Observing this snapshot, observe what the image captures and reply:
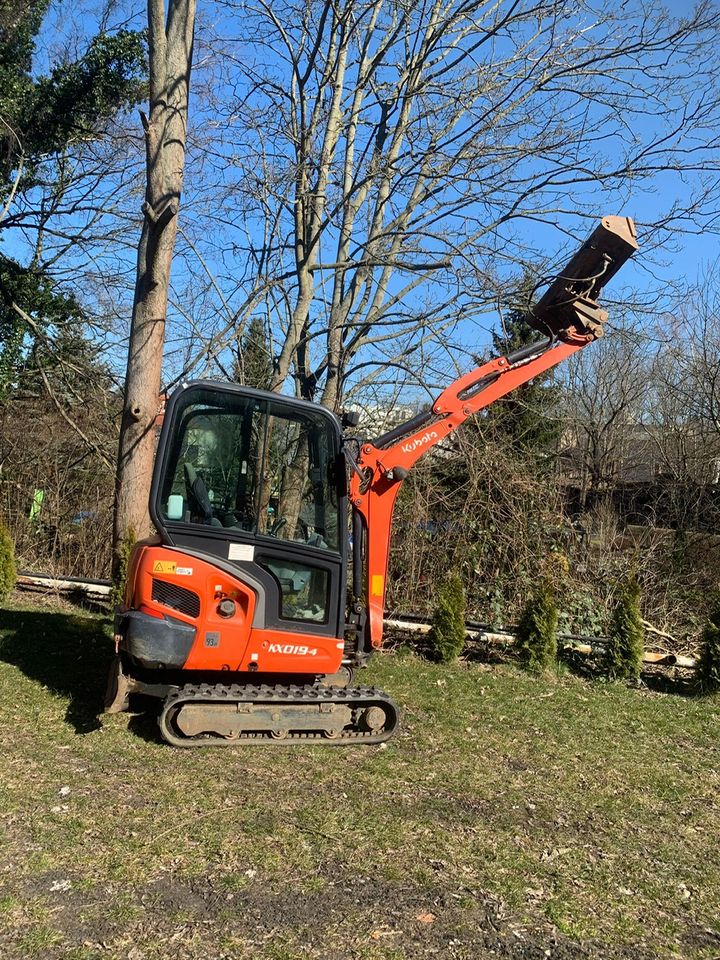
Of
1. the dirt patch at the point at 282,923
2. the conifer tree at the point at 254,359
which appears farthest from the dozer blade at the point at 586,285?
the dirt patch at the point at 282,923

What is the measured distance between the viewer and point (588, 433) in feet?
64.6

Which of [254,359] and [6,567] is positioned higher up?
[254,359]

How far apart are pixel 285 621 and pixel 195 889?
212 centimetres

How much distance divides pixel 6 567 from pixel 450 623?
581 centimetres

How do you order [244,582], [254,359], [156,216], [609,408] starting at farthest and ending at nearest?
[609,408] < [254,359] < [156,216] < [244,582]

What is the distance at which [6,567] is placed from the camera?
402 inches

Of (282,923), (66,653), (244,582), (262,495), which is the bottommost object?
(282,923)

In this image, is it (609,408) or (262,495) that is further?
(609,408)

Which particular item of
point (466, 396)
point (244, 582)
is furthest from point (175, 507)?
point (466, 396)

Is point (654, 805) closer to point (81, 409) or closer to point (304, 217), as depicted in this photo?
→ point (304, 217)

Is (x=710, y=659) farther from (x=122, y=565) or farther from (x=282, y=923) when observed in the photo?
(x=122, y=565)

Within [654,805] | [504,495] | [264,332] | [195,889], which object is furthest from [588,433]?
[195,889]

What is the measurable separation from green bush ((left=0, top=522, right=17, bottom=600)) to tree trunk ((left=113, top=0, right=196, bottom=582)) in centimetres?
255

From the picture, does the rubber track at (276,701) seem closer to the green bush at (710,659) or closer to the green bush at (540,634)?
the green bush at (540,634)
